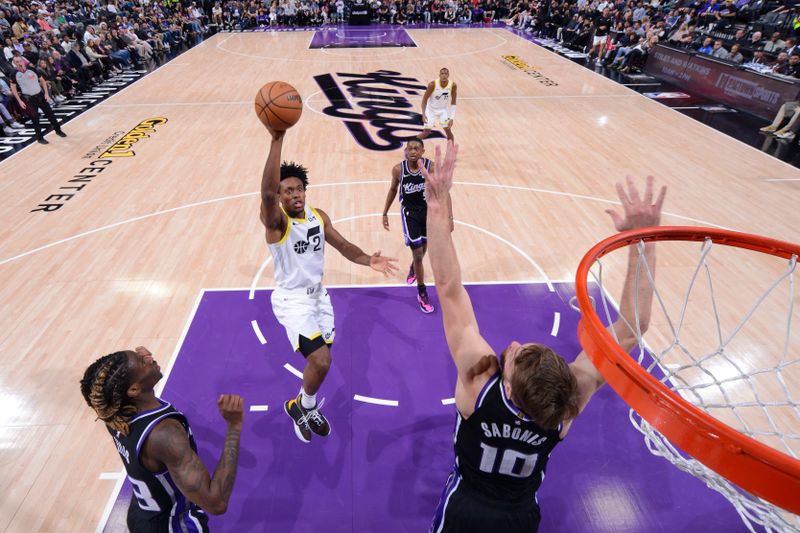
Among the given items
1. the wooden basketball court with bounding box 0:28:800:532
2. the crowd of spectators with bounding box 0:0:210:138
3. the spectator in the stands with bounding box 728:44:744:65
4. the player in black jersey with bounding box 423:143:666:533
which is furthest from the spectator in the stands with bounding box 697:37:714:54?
the crowd of spectators with bounding box 0:0:210:138

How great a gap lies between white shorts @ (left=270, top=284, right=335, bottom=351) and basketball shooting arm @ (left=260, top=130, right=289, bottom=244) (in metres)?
0.50

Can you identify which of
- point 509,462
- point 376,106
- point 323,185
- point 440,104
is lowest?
point 323,185

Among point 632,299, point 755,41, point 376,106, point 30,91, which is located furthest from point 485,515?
point 755,41

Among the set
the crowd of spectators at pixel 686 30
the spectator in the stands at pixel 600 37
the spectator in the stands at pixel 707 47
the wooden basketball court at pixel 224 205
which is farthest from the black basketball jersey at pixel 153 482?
the spectator in the stands at pixel 600 37

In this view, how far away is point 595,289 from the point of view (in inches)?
223

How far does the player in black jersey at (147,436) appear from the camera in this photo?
2270 mm

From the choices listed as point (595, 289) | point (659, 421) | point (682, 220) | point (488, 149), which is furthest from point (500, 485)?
point (488, 149)

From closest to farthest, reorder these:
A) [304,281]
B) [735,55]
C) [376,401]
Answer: [304,281] → [376,401] → [735,55]

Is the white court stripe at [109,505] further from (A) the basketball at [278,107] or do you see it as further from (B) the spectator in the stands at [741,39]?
(B) the spectator in the stands at [741,39]

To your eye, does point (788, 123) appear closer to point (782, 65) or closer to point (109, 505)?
point (782, 65)

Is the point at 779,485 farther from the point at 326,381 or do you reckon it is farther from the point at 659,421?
the point at 326,381

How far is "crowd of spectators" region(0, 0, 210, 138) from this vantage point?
11406mm

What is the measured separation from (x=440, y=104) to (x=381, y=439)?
7.25 m

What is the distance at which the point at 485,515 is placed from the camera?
2234mm
